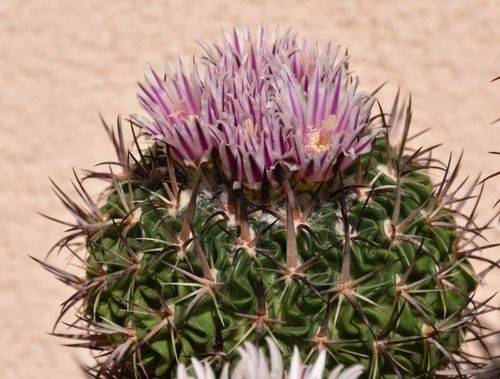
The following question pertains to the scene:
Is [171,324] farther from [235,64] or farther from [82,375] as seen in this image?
[82,375]

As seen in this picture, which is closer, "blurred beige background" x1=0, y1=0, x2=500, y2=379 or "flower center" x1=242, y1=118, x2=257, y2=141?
"flower center" x1=242, y1=118, x2=257, y2=141

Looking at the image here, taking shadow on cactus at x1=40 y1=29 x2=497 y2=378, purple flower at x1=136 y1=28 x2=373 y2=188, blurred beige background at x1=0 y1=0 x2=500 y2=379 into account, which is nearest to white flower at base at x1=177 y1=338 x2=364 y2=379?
shadow on cactus at x1=40 y1=29 x2=497 y2=378

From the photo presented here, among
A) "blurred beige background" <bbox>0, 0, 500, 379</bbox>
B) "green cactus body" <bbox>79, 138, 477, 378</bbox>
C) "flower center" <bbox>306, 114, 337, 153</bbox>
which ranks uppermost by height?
"blurred beige background" <bbox>0, 0, 500, 379</bbox>

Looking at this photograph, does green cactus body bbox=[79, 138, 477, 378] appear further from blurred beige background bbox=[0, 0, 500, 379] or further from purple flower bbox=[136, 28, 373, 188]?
blurred beige background bbox=[0, 0, 500, 379]

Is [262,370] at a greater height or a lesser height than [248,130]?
lesser

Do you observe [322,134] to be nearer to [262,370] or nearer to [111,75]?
[262,370]

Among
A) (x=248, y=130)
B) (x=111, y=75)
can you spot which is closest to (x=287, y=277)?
(x=248, y=130)

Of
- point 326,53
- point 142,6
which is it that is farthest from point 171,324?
point 142,6
